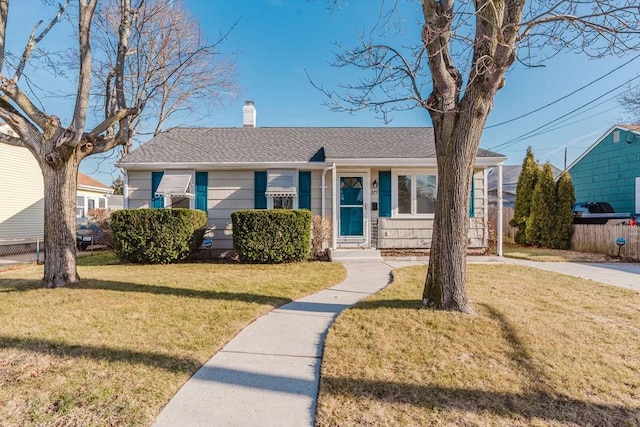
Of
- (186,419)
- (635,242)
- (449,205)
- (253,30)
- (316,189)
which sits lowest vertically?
(186,419)

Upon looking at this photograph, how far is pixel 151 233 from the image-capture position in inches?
345

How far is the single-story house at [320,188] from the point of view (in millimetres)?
10211

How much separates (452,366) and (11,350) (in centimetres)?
448

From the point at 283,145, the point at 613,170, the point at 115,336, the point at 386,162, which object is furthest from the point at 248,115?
the point at 613,170

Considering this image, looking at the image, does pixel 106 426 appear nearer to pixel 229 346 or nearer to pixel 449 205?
pixel 229 346

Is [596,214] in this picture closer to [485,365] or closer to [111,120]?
[485,365]

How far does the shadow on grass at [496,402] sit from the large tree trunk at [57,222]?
5.97 metres

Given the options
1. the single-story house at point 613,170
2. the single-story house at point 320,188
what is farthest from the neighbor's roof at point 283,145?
the single-story house at point 613,170

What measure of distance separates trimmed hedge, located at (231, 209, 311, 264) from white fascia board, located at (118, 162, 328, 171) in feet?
6.31

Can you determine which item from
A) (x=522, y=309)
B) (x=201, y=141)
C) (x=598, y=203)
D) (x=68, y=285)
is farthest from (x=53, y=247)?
(x=598, y=203)

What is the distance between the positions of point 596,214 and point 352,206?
1164 cm

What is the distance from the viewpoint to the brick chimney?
45.3ft

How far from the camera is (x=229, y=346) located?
3.61 metres

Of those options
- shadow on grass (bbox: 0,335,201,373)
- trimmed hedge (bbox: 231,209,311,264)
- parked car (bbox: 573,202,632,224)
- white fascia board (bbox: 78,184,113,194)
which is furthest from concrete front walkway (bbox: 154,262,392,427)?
white fascia board (bbox: 78,184,113,194)
